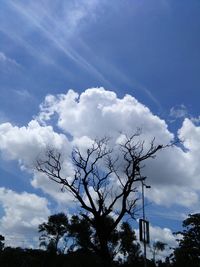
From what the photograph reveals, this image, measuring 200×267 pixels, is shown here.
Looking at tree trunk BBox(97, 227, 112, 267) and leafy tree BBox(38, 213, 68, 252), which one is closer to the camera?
tree trunk BBox(97, 227, 112, 267)

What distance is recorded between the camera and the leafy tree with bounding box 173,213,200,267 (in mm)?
65812

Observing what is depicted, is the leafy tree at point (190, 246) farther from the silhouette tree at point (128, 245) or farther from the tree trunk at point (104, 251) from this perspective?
the tree trunk at point (104, 251)

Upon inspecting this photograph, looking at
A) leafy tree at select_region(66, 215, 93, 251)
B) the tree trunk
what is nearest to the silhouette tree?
leafy tree at select_region(66, 215, 93, 251)

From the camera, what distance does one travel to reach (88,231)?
71938 millimetres

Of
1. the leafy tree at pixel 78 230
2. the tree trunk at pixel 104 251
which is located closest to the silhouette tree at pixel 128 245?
the leafy tree at pixel 78 230

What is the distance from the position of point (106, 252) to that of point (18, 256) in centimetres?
4266

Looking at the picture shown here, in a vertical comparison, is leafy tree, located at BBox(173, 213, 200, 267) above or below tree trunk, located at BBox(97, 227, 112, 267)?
above

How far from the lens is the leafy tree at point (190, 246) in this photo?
6581 cm

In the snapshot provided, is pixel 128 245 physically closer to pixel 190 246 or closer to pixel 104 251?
pixel 190 246

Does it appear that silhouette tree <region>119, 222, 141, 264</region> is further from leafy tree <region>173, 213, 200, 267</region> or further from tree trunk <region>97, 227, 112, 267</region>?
tree trunk <region>97, 227, 112, 267</region>

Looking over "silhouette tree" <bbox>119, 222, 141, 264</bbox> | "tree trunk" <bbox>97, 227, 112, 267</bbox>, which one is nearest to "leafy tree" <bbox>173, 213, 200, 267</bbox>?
"silhouette tree" <bbox>119, 222, 141, 264</bbox>

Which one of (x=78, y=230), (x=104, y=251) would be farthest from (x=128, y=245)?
(x=104, y=251)

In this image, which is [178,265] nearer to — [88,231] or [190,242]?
[190,242]

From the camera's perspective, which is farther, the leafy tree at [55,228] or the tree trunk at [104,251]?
the leafy tree at [55,228]
